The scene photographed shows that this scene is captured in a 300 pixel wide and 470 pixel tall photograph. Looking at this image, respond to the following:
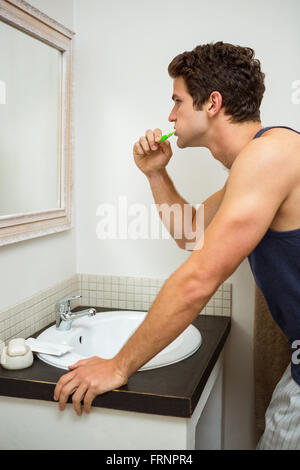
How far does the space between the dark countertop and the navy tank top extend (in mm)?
264

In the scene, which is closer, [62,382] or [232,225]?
[232,225]

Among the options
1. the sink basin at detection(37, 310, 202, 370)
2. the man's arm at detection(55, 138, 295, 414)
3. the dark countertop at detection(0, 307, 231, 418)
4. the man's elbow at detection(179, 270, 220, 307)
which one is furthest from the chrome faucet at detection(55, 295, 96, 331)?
the man's elbow at detection(179, 270, 220, 307)

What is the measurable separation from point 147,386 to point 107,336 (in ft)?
1.71

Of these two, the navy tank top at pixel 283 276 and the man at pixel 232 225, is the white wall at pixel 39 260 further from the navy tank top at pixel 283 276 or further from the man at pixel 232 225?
the navy tank top at pixel 283 276

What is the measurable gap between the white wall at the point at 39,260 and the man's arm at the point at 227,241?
0.54m

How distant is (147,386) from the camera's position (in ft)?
3.88

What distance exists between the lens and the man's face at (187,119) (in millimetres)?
1270

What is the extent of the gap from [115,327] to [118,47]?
3.43 ft

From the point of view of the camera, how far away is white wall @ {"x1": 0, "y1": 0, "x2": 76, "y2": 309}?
4.74 feet

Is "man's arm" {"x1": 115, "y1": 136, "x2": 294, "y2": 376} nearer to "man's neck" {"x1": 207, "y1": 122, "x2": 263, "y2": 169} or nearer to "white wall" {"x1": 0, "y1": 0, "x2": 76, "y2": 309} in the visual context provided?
"man's neck" {"x1": 207, "y1": 122, "x2": 263, "y2": 169}

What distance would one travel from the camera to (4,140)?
4.64 feet

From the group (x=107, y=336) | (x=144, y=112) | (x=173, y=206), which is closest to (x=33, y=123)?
(x=144, y=112)

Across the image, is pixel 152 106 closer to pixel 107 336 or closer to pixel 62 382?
pixel 107 336

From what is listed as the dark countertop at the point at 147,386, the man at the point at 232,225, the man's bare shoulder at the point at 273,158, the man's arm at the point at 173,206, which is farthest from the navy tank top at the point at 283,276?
the man's arm at the point at 173,206
